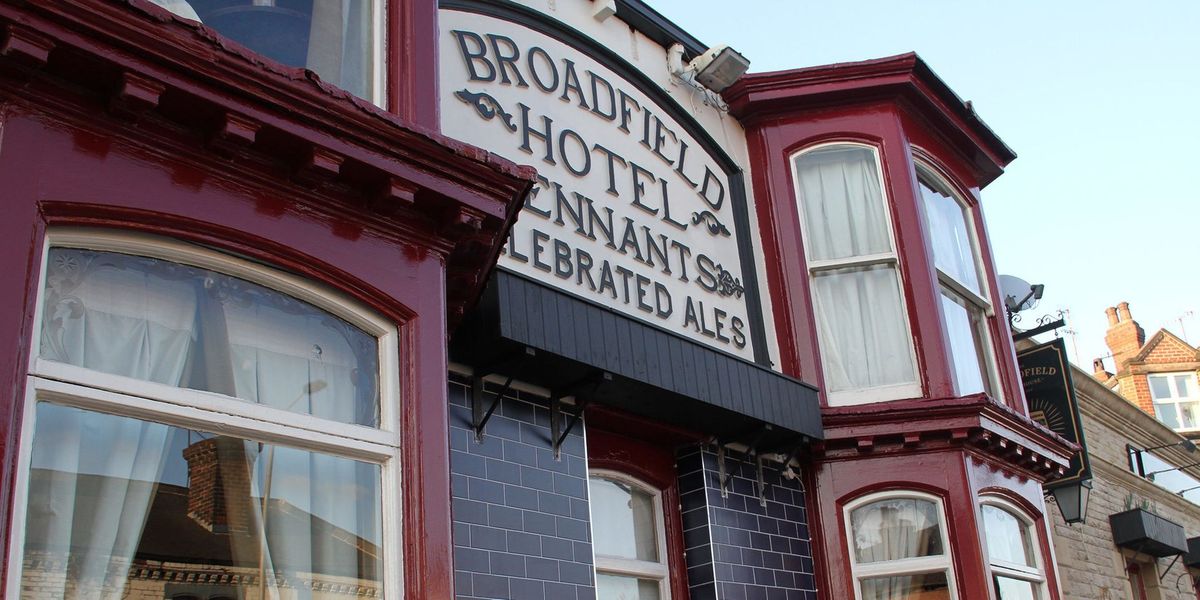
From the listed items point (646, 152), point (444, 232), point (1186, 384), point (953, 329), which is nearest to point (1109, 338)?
point (1186, 384)

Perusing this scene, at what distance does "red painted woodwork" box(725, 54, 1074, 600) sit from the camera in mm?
9789

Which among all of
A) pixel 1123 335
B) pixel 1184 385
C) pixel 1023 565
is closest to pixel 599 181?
pixel 1023 565

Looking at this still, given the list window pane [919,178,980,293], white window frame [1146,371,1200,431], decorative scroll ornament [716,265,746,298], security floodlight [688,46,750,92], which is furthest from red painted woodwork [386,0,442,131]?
white window frame [1146,371,1200,431]

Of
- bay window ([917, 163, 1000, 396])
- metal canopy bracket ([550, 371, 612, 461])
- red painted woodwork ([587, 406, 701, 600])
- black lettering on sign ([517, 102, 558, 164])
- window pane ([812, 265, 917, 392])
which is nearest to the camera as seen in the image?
metal canopy bracket ([550, 371, 612, 461])

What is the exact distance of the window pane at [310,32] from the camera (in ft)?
19.3

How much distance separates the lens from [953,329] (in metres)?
11.5

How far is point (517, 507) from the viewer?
286 inches

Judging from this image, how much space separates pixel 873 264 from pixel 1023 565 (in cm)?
307

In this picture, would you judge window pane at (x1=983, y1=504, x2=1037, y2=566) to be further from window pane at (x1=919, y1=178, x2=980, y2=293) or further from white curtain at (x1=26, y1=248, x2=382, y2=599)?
white curtain at (x1=26, y1=248, x2=382, y2=599)

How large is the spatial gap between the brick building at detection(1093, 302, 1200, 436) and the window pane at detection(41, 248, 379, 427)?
3455 cm

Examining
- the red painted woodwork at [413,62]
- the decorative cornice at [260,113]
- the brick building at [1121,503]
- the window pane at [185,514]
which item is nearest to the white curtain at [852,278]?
the brick building at [1121,503]

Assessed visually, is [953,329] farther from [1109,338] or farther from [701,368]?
[1109,338]

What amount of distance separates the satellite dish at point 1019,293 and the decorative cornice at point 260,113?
32.4 feet

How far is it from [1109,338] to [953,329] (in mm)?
31841
